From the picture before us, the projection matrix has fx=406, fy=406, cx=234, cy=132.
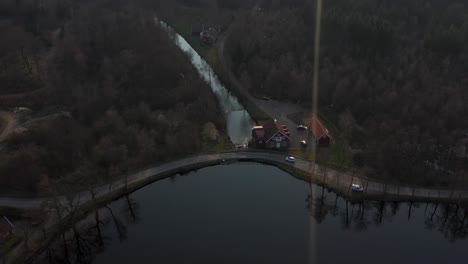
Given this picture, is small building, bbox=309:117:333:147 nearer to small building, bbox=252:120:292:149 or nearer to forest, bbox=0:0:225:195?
small building, bbox=252:120:292:149

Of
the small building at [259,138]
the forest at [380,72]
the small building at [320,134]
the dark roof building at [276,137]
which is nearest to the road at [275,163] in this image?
the small building at [259,138]

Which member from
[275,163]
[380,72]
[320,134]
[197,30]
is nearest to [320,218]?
[275,163]

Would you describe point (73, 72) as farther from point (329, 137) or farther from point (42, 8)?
point (329, 137)

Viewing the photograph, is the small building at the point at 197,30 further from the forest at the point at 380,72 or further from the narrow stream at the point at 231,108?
the forest at the point at 380,72

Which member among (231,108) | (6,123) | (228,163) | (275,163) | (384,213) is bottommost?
(384,213)

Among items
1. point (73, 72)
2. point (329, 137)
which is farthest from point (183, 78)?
point (329, 137)

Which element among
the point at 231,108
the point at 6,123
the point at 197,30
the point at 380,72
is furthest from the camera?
the point at 197,30

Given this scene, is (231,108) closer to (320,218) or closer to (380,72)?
(380,72)
